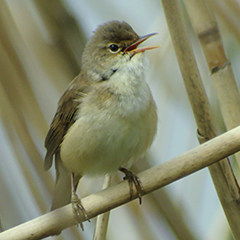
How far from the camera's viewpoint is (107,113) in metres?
1.95

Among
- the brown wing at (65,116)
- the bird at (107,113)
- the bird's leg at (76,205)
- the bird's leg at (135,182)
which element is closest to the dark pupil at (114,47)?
the bird at (107,113)

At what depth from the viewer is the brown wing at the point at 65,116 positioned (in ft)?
7.14

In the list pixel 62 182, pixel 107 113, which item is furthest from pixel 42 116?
pixel 62 182

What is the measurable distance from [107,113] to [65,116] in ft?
1.36

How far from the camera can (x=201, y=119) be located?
65.9 inches

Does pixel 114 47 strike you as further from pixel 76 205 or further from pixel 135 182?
pixel 76 205

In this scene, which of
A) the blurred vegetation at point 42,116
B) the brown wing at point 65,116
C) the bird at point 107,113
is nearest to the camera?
the blurred vegetation at point 42,116

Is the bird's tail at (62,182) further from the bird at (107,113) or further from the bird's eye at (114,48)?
the bird's eye at (114,48)

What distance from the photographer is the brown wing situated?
2178 millimetres

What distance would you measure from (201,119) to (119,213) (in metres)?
0.73

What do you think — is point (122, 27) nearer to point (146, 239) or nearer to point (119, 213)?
point (119, 213)

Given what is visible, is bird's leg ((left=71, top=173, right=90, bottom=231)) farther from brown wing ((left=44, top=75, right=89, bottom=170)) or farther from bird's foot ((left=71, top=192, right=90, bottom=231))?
brown wing ((left=44, top=75, right=89, bottom=170))

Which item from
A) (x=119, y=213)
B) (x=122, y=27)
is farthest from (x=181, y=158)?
(x=122, y=27)

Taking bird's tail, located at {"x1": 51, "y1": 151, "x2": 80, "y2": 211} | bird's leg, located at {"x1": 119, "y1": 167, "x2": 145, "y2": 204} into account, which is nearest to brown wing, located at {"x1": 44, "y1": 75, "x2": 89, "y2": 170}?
bird's tail, located at {"x1": 51, "y1": 151, "x2": 80, "y2": 211}
